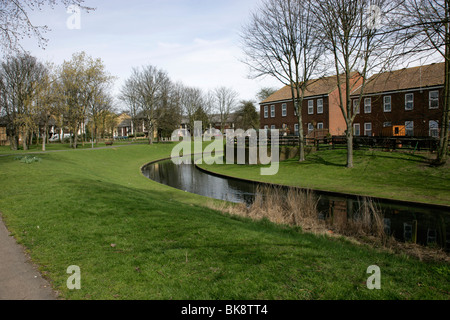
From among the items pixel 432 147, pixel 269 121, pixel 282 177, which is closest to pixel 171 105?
pixel 269 121

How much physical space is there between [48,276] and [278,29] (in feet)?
95.0

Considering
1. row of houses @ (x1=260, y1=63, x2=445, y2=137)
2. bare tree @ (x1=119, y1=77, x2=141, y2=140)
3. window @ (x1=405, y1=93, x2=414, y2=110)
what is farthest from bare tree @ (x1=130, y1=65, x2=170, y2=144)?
window @ (x1=405, y1=93, x2=414, y2=110)

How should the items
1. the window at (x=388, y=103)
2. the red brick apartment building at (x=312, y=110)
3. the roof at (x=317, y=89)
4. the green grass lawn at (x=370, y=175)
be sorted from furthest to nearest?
1. the red brick apartment building at (x=312, y=110)
2. the roof at (x=317, y=89)
3. the window at (x=388, y=103)
4. the green grass lawn at (x=370, y=175)

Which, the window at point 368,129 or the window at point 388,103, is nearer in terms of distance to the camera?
the window at point 388,103

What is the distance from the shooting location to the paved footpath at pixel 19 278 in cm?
470

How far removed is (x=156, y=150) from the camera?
56375 mm

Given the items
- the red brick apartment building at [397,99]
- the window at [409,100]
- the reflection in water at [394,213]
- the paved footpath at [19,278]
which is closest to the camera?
the paved footpath at [19,278]

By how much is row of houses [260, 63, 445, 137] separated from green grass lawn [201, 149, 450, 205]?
6582 mm

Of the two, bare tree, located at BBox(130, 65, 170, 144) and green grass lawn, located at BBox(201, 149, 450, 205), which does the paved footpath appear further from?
bare tree, located at BBox(130, 65, 170, 144)

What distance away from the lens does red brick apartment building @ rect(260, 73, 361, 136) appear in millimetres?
45875

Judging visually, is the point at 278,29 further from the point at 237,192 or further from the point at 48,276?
the point at 48,276

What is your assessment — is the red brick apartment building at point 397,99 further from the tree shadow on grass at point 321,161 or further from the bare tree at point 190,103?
the bare tree at point 190,103

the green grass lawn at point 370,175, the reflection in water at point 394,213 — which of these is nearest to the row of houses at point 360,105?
the green grass lawn at point 370,175

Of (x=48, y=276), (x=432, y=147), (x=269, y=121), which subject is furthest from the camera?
(x=269, y=121)
